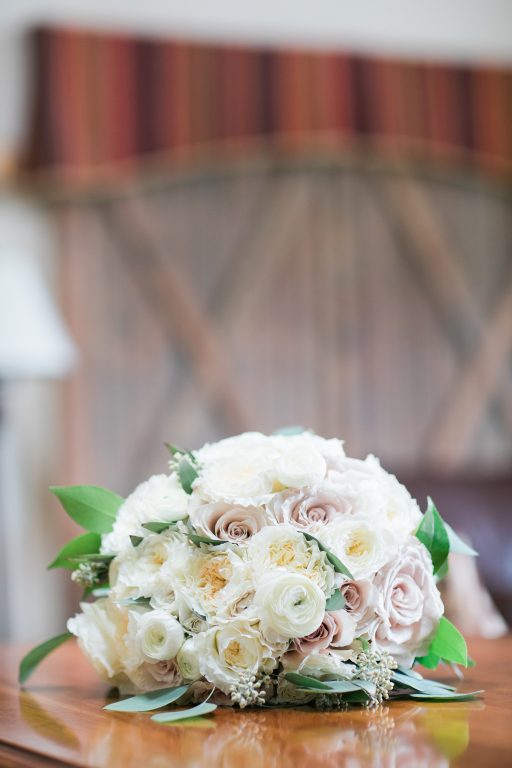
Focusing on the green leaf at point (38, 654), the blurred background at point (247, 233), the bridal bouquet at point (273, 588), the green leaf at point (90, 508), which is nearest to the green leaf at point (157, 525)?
the bridal bouquet at point (273, 588)

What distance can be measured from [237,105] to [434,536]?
272 cm

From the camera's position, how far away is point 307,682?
1.06 metres

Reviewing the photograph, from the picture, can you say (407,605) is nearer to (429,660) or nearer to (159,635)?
(429,660)

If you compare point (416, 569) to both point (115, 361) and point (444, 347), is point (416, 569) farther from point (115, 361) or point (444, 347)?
point (444, 347)

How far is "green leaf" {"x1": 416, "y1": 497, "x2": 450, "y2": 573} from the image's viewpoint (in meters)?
1.17

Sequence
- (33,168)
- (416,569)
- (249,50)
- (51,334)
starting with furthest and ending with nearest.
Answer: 1. (249,50)
2. (33,168)
3. (51,334)
4. (416,569)

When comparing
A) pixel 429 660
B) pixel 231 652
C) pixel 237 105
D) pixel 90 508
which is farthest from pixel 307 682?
pixel 237 105

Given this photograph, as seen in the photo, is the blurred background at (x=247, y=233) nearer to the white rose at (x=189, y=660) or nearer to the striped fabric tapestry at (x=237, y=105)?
the striped fabric tapestry at (x=237, y=105)

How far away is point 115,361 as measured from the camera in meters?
3.52

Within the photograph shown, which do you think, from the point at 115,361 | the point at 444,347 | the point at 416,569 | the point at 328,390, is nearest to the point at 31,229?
the point at 115,361

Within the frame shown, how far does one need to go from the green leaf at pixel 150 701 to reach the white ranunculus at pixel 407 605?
0.67ft

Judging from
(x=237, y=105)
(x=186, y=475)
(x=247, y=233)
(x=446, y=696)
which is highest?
(x=237, y=105)

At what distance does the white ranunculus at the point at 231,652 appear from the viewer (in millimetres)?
1056

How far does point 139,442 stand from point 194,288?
0.55 m
